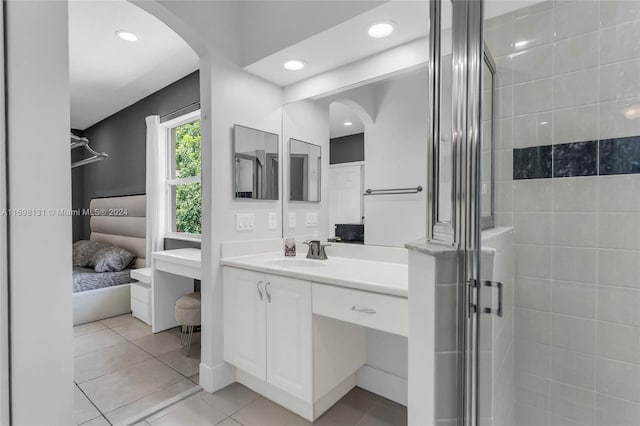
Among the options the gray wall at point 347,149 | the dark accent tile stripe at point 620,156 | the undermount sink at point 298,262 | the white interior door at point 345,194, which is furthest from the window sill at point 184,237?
the dark accent tile stripe at point 620,156

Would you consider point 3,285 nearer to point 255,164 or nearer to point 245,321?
point 245,321

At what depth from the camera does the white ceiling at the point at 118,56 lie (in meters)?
2.20

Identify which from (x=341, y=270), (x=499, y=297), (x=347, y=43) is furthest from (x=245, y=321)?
(x=347, y=43)

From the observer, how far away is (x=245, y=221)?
2166 millimetres

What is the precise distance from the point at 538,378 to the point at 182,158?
3.53 meters

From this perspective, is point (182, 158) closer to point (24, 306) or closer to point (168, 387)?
point (168, 387)

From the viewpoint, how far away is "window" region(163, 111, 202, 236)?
321cm

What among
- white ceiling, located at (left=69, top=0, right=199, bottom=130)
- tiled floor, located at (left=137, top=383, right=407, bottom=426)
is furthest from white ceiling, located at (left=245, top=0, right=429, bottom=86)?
tiled floor, located at (left=137, top=383, right=407, bottom=426)

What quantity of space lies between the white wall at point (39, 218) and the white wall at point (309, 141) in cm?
164

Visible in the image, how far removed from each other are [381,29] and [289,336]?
1739 millimetres

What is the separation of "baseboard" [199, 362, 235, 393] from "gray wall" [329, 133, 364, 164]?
5.27 ft

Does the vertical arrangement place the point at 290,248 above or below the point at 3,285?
below

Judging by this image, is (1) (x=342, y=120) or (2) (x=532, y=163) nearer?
(2) (x=532, y=163)

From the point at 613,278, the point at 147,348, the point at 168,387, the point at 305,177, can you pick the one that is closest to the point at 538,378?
the point at 613,278
